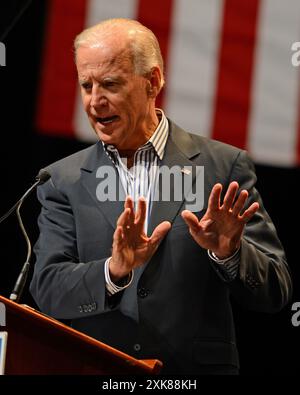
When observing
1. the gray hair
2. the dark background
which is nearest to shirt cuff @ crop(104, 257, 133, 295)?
Answer: the gray hair

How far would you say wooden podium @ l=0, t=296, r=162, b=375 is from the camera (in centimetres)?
170

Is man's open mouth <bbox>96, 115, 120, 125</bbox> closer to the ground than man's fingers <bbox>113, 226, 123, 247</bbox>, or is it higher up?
higher up

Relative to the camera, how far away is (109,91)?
2.26 metres

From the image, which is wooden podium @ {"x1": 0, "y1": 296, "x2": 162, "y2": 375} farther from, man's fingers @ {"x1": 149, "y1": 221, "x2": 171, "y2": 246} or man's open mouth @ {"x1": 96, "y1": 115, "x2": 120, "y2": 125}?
man's open mouth @ {"x1": 96, "y1": 115, "x2": 120, "y2": 125}

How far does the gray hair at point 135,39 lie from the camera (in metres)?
2.29

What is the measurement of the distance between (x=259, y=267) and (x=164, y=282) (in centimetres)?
27

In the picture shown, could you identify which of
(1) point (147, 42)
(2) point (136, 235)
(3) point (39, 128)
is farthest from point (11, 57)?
(2) point (136, 235)

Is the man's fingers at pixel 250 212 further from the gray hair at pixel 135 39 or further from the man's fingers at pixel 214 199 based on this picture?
the gray hair at pixel 135 39

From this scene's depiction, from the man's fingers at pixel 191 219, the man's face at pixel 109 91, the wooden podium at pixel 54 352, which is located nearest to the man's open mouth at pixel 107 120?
the man's face at pixel 109 91

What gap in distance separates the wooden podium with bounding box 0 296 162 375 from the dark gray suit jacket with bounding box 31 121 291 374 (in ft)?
0.87

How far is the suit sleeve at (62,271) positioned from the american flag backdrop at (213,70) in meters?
0.78

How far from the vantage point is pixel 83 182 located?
7.55 ft

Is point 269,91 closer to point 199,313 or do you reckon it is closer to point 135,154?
point 135,154

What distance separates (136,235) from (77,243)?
362 mm
